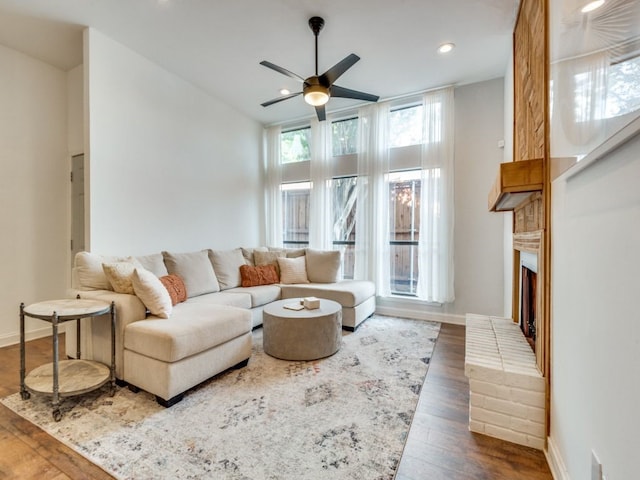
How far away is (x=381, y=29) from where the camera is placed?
2.89 m

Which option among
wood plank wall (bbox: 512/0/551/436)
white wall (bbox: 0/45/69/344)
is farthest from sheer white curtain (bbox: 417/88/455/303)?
white wall (bbox: 0/45/69/344)

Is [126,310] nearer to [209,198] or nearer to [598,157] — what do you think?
[209,198]

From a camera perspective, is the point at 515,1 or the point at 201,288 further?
the point at 201,288

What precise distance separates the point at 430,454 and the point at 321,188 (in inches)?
151

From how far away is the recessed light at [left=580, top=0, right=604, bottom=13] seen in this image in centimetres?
100

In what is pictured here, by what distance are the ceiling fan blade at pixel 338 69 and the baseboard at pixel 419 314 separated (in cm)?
312

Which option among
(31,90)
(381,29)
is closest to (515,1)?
(381,29)

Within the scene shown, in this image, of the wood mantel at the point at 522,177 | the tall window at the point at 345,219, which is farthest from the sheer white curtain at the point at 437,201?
the wood mantel at the point at 522,177

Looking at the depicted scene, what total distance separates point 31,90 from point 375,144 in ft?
13.9

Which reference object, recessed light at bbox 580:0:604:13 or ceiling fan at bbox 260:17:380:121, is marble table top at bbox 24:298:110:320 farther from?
recessed light at bbox 580:0:604:13

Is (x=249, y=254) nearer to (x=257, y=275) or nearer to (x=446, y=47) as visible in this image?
(x=257, y=275)

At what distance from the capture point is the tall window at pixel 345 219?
472 centimetres

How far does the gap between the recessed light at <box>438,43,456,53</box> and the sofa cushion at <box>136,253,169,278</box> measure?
382 cm

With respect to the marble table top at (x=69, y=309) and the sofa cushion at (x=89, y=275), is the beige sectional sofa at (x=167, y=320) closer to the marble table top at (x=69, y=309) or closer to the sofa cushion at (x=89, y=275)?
the sofa cushion at (x=89, y=275)
